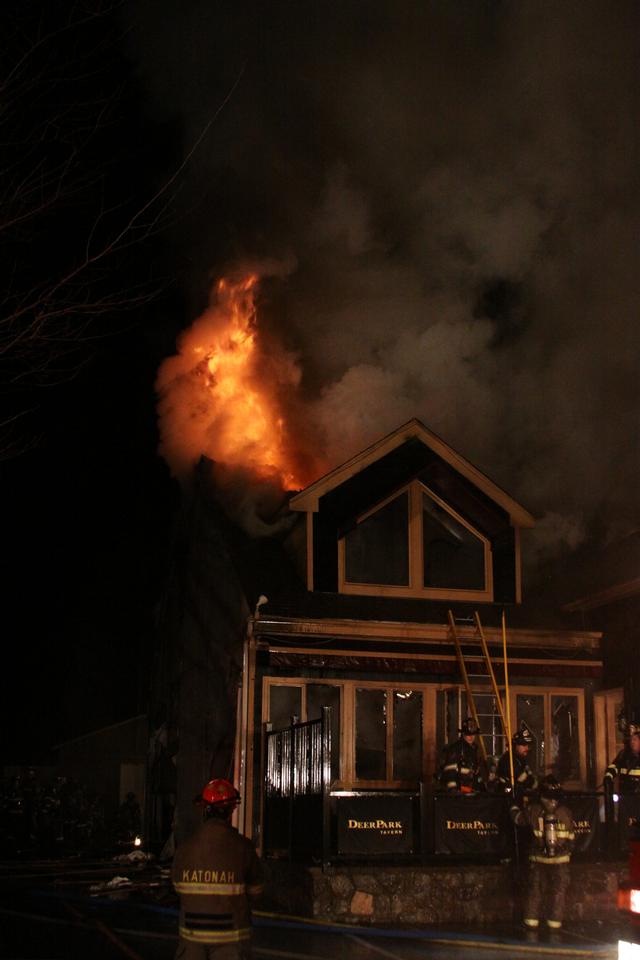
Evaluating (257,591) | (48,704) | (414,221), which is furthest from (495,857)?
(48,704)

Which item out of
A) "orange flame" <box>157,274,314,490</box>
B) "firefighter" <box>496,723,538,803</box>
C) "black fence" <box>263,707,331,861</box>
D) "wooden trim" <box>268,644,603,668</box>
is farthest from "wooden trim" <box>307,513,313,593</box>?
"firefighter" <box>496,723,538,803</box>

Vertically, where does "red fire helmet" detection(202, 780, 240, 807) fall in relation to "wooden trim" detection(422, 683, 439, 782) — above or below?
below

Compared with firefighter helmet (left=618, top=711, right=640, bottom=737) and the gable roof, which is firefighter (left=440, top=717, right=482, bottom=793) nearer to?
firefighter helmet (left=618, top=711, right=640, bottom=737)

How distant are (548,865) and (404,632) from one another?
15.4 feet

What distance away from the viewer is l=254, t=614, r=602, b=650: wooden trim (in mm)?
14680

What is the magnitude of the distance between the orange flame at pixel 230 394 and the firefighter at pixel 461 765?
603cm

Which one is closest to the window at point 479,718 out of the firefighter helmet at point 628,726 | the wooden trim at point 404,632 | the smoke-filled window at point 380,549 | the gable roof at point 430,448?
the wooden trim at point 404,632

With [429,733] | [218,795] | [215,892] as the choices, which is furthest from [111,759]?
[215,892]

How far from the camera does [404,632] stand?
15.2 meters

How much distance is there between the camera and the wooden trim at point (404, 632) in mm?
14680

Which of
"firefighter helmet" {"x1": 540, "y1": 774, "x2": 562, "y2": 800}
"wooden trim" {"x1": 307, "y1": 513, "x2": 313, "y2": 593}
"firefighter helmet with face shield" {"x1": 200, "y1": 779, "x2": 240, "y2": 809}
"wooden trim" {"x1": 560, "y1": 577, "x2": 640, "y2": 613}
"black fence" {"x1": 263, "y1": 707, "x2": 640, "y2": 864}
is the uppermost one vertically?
"wooden trim" {"x1": 307, "y1": 513, "x2": 313, "y2": 593}

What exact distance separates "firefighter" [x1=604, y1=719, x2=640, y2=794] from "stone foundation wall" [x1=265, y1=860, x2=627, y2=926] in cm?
117

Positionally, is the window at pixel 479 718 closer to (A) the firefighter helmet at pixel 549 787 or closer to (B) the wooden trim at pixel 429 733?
(B) the wooden trim at pixel 429 733

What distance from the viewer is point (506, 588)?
16.6m
